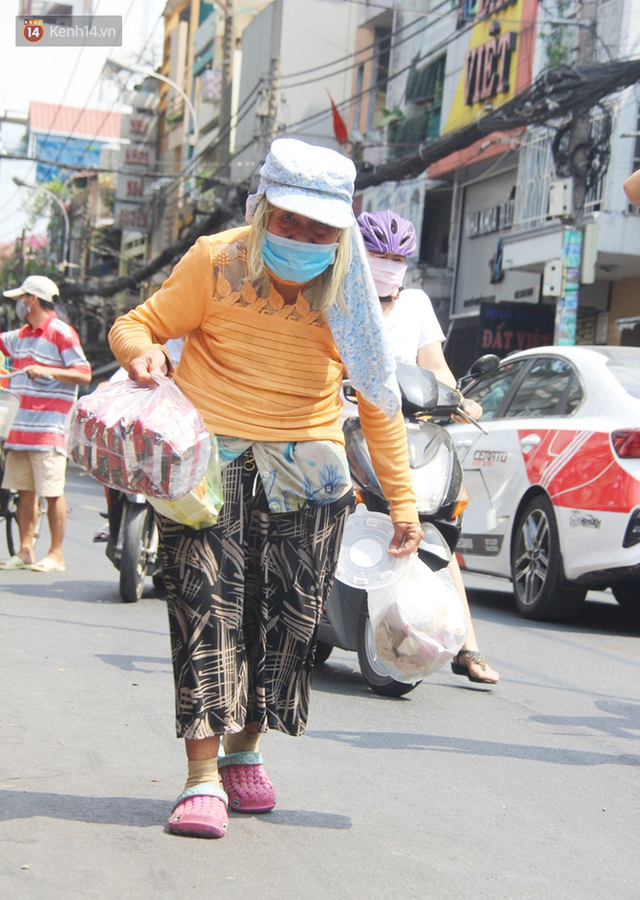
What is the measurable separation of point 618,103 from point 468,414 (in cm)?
1566

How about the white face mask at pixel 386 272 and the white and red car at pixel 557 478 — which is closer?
the white face mask at pixel 386 272

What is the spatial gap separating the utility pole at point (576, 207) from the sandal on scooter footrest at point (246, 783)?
13.1 metres

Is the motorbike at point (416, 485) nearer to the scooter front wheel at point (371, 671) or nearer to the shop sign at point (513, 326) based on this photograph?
the scooter front wheel at point (371, 671)

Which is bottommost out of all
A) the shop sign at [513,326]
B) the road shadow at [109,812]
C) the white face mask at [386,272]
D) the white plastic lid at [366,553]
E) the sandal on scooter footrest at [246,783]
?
the road shadow at [109,812]

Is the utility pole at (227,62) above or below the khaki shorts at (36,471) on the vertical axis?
above

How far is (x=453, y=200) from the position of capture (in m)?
27.9

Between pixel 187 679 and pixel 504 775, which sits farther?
pixel 504 775

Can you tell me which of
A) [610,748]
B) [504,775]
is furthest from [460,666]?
[504,775]

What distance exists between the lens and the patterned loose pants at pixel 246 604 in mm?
3307

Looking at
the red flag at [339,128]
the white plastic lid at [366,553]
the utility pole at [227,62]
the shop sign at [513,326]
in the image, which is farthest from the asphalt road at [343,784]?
the red flag at [339,128]

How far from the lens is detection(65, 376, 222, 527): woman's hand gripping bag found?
3.07 m

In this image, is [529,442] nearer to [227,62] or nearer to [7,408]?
[7,408]

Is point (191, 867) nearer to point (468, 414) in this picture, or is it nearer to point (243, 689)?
point (243, 689)
